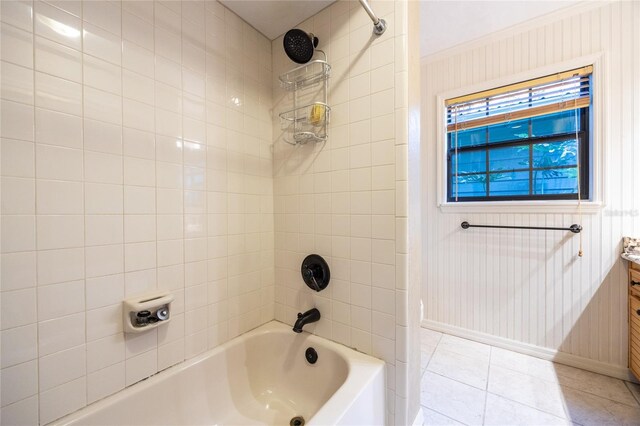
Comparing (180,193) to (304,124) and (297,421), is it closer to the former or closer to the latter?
(304,124)

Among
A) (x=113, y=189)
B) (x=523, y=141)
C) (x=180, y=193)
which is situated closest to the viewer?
(x=113, y=189)

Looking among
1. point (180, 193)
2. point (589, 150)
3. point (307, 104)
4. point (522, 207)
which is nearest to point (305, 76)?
point (307, 104)

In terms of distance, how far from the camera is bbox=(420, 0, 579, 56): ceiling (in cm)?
172

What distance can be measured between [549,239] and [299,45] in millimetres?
2254

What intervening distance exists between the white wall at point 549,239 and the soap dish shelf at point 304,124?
149cm

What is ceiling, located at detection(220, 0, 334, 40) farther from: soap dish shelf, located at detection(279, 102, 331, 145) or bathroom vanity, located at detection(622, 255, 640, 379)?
bathroom vanity, located at detection(622, 255, 640, 379)

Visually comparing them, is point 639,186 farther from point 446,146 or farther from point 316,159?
point 316,159

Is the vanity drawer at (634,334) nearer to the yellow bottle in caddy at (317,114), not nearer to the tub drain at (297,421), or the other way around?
the tub drain at (297,421)

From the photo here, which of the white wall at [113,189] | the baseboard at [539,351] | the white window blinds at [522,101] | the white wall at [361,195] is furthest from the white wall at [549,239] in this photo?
the white wall at [113,189]

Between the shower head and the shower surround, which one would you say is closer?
the shower surround

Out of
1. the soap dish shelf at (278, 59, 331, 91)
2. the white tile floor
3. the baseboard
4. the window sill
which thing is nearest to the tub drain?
the white tile floor

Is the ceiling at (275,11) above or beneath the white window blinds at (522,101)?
above

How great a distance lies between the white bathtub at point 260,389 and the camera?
3.00 ft

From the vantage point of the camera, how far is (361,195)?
1.20 meters
